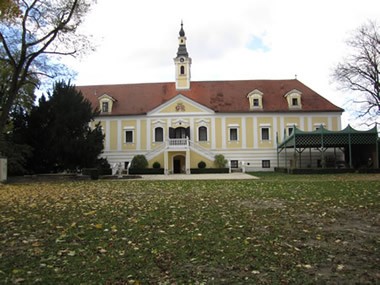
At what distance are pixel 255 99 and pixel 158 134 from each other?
1212cm

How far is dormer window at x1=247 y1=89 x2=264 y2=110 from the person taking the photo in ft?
137

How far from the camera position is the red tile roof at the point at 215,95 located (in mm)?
41844

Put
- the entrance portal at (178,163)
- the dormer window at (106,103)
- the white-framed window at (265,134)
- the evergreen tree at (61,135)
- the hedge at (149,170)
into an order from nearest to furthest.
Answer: the evergreen tree at (61,135) → the hedge at (149,170) → the entrance portal at (178,163) → the white-framed window at (265,134) → the dormer window at (106,103)

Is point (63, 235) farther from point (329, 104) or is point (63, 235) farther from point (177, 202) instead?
point (329, 104)

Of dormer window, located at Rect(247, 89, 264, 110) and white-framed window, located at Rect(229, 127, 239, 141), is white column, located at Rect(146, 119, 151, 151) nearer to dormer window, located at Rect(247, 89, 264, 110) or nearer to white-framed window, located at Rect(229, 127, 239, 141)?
white-framed window, located at Rect(229, 127, 239, 141)

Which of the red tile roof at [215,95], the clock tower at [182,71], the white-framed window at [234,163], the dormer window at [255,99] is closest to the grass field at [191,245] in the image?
the white-framed window at [234,163]

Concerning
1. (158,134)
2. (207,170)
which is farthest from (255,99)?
(158,134)

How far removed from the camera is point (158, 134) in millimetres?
41906

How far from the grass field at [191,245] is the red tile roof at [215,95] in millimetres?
33356

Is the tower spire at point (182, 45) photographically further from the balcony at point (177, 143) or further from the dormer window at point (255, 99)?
the balcony at point (177, 143)

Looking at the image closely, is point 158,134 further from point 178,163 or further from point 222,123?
point 222,123

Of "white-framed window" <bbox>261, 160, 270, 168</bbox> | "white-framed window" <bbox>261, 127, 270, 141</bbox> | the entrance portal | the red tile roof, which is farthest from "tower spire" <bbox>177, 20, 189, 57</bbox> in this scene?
"white-framed window" <bbox>261, 160, 270, 168</bbox>

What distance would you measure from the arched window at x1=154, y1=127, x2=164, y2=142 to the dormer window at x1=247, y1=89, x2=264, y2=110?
10.7 meters

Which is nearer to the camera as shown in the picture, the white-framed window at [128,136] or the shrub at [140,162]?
the shrub at [140,162]
